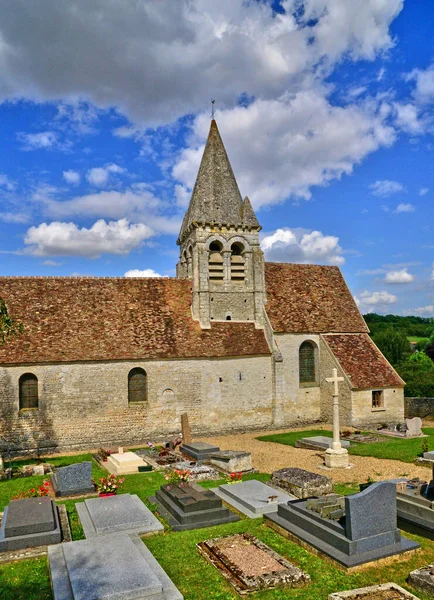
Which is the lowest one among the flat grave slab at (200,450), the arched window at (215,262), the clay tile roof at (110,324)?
the flat grave slab at (200,450)

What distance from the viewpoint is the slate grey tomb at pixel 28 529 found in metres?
9.93

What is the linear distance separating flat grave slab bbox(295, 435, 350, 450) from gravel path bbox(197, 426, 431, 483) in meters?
0.36

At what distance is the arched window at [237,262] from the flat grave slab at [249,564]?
18.2m

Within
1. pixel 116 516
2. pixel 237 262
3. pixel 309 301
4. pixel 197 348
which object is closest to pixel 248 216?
pixel 237 262

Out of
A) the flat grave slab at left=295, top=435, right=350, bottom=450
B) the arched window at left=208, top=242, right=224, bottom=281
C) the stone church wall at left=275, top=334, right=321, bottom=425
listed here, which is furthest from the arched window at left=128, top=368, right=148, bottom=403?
the flat grave slab at left=295, top=435, right=350, bottom=450

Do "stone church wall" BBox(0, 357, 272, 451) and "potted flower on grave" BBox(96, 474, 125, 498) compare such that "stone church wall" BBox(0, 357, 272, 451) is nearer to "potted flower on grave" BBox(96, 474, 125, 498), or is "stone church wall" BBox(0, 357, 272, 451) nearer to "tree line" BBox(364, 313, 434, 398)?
"potted flower on grave" BBox(96, 474, 125, 498)

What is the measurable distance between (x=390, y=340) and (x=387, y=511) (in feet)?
124

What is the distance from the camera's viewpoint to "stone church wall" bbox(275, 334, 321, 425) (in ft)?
85.1

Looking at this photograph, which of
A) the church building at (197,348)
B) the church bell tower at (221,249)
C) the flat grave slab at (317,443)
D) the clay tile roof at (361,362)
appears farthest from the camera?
the church bell tower at (221,249)

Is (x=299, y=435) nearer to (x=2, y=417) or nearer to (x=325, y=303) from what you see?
(x=325, y=303)

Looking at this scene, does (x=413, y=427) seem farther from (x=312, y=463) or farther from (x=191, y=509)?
(x=191, y=509)

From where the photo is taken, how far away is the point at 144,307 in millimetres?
25266

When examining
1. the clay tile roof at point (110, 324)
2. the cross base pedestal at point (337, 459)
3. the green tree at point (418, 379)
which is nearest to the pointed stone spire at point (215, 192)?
the clay tile roof at point (110, 324)

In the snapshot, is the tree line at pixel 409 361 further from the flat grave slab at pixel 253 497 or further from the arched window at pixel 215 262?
the flat grave slab at pixel 253 497
